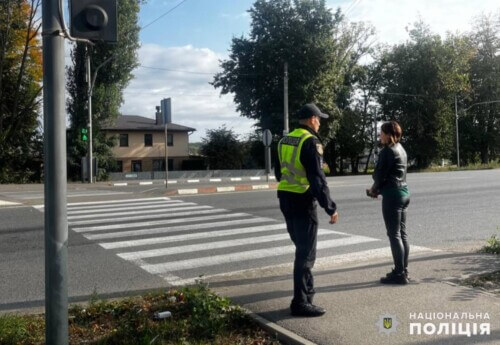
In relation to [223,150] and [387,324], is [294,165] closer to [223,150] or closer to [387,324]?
[387,324]

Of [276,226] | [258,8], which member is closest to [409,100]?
[258,8]

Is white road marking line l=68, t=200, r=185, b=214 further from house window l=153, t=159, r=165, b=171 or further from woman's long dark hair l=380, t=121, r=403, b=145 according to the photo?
house window l=153, t=159, r=165, b=171

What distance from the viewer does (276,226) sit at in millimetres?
10320

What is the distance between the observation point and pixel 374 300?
480 cm

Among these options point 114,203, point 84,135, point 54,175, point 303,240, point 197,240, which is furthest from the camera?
point 84,135

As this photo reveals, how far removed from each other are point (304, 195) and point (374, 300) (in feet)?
4.30

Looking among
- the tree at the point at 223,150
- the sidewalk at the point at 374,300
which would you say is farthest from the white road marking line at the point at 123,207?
the tree at the point at 223,150

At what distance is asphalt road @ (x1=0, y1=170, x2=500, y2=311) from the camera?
6547 millimetres

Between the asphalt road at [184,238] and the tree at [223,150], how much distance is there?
31.5 m

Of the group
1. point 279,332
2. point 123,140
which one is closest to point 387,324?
point 279,332

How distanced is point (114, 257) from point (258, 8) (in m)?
36.9

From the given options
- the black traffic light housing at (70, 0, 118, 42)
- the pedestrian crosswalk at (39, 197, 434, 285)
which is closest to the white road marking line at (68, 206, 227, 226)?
the pedestrian crosswalk at (39, 197, 434, 285)

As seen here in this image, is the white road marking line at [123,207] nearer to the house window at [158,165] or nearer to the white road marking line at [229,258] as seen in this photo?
the white road marking line at [229,258]

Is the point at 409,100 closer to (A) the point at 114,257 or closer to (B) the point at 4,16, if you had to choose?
(B) the point at 4,16
